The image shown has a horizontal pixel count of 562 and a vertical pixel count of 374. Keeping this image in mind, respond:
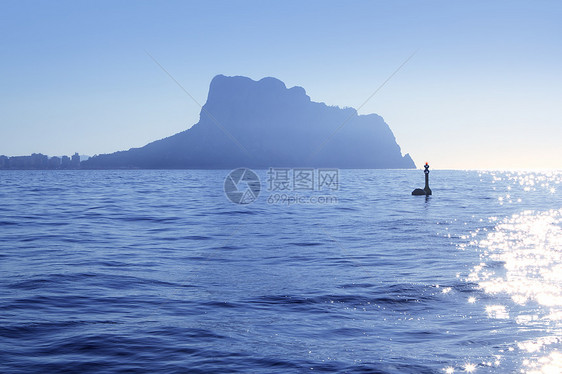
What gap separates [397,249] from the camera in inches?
693

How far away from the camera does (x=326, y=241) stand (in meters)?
20.0

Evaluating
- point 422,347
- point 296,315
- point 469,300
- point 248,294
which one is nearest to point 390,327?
point 422,347

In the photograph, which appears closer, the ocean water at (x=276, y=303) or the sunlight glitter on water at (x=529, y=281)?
the ocean water at (x=276, y=303)

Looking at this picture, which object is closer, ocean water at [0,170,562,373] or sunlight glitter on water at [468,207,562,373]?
ocean water at [0,170,562,373]

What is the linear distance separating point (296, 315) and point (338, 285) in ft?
9.42

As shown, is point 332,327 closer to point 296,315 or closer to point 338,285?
point 296,315

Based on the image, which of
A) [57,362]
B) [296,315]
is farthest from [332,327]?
[57,362]

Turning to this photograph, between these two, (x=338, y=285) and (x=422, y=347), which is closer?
(x=422, y=347)

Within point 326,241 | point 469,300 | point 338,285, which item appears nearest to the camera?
point 469,300

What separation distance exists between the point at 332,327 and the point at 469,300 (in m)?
4.06

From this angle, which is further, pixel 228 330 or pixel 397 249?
pixel 397 249

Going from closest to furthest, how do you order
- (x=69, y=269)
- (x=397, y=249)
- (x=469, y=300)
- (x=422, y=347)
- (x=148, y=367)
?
(x=148, y=367)
(x=422, y=347)
(x=469, y=300)
(x=69, y=269)
(x=397, y=249)

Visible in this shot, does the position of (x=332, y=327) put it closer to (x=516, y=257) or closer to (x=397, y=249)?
(x=397, y=249)

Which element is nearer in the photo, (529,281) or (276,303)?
(276,303)
